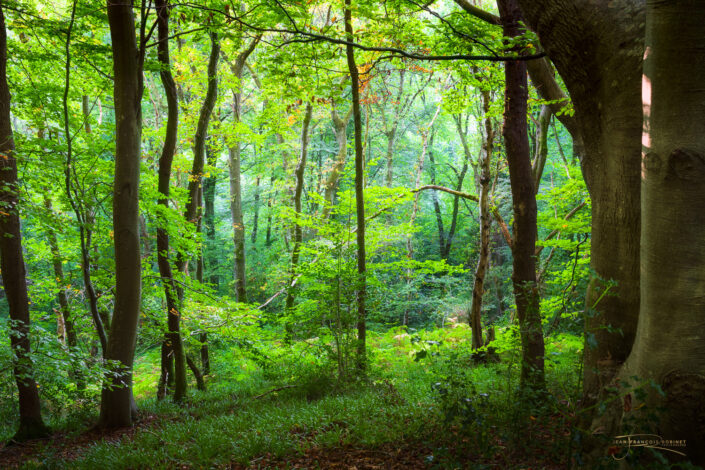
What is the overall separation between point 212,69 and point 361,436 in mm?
7657

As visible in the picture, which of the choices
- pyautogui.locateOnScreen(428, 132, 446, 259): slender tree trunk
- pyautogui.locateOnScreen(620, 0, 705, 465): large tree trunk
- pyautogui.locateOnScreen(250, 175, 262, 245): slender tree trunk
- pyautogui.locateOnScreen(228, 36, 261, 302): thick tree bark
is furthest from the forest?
pyautogui.locateOnScreen(428, 132, 446, 259): slender tree trunk

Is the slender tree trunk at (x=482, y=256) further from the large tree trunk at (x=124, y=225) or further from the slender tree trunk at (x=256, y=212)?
the slender tree trunk at (x=256, y=212)

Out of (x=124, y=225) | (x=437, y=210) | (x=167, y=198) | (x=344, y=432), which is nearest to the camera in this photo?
(x=344, y=432)

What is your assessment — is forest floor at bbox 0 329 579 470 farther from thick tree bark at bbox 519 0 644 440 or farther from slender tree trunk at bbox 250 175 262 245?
slender tree trunk at bbox 250 175 262 245

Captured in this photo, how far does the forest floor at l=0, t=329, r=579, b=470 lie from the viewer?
3.26 metres

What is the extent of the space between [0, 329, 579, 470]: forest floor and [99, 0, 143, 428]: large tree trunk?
0.52 meters

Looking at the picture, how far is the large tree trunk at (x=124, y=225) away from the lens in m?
6.06

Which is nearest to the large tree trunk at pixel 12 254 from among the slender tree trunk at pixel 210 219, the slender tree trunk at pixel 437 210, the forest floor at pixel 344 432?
the forest floor at pixel 344 432

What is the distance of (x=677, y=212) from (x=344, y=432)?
144 inches

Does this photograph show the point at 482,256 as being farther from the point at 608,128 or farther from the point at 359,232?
the point at 608,128

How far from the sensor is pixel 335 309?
7125 mm

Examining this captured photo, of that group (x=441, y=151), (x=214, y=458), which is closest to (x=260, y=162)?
(x=441, y=151)

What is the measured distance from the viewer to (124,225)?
6102mm

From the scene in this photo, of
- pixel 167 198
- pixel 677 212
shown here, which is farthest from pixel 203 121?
pixel 677 212
